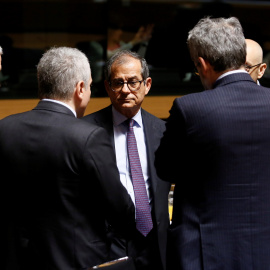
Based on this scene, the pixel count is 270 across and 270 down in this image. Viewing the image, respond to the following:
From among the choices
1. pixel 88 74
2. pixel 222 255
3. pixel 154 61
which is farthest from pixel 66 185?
pixel 154 61

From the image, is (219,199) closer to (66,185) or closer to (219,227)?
(219,227)

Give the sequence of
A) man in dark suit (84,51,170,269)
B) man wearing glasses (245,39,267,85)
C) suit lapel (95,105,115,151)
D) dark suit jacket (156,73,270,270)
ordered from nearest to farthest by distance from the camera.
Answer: dark suit jacket (156,73,270,270) < man in dark suit (84,51,170,269) < suit lapel (95,105,115,151) < man wearing glasses (245,39,267,85)

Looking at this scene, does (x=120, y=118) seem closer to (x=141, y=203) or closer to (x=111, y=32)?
(x=141, y=203)

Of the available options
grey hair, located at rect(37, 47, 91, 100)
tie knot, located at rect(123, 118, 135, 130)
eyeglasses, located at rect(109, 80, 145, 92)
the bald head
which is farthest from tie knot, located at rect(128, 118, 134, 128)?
the bald head

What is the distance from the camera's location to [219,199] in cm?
199

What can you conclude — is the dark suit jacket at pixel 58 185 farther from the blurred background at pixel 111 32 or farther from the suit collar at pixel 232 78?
the blurred background at pixel 111 32

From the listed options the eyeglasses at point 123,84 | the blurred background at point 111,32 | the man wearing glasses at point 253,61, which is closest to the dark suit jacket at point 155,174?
the eyeglasses at point 123,84

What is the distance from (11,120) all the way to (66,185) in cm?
37

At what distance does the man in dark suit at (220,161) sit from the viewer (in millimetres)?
1954

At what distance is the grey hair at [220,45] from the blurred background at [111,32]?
2769mm

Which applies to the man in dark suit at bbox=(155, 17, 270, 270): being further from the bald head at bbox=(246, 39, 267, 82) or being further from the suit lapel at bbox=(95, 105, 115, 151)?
the bald head at bbox=(246, 39, 267, 82)

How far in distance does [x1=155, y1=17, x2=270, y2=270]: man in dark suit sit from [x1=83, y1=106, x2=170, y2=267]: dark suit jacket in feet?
1.73

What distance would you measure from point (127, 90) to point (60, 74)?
31.0 inches

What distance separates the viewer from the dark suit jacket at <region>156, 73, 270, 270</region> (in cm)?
195
